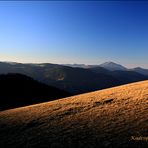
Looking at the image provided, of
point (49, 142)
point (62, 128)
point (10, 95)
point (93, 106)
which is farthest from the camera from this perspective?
point (10, 95)

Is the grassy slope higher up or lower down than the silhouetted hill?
higher up

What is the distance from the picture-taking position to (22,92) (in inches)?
4129

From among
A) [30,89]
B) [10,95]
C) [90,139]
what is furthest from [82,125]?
[30,89]

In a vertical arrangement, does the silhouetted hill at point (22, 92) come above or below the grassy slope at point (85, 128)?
below

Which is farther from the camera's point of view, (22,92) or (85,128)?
(22,92)

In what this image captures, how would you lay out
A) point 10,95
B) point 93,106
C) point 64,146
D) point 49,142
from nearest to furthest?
point 64,146, point 49,142, point 93,106, point 10,95

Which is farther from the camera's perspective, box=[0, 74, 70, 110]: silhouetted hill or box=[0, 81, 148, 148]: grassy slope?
box=[0, 74, 70, 110]: silhouetted hill

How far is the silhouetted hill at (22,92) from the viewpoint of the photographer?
94.1 meters

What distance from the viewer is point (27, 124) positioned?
22.5 meters

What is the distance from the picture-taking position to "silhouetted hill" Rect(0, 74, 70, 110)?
94062mm

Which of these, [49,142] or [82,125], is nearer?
[49,142]

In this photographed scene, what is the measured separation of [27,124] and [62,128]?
205 inches

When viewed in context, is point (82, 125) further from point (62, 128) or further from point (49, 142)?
point (49, 142)

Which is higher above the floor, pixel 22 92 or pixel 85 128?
pixel 85 128
